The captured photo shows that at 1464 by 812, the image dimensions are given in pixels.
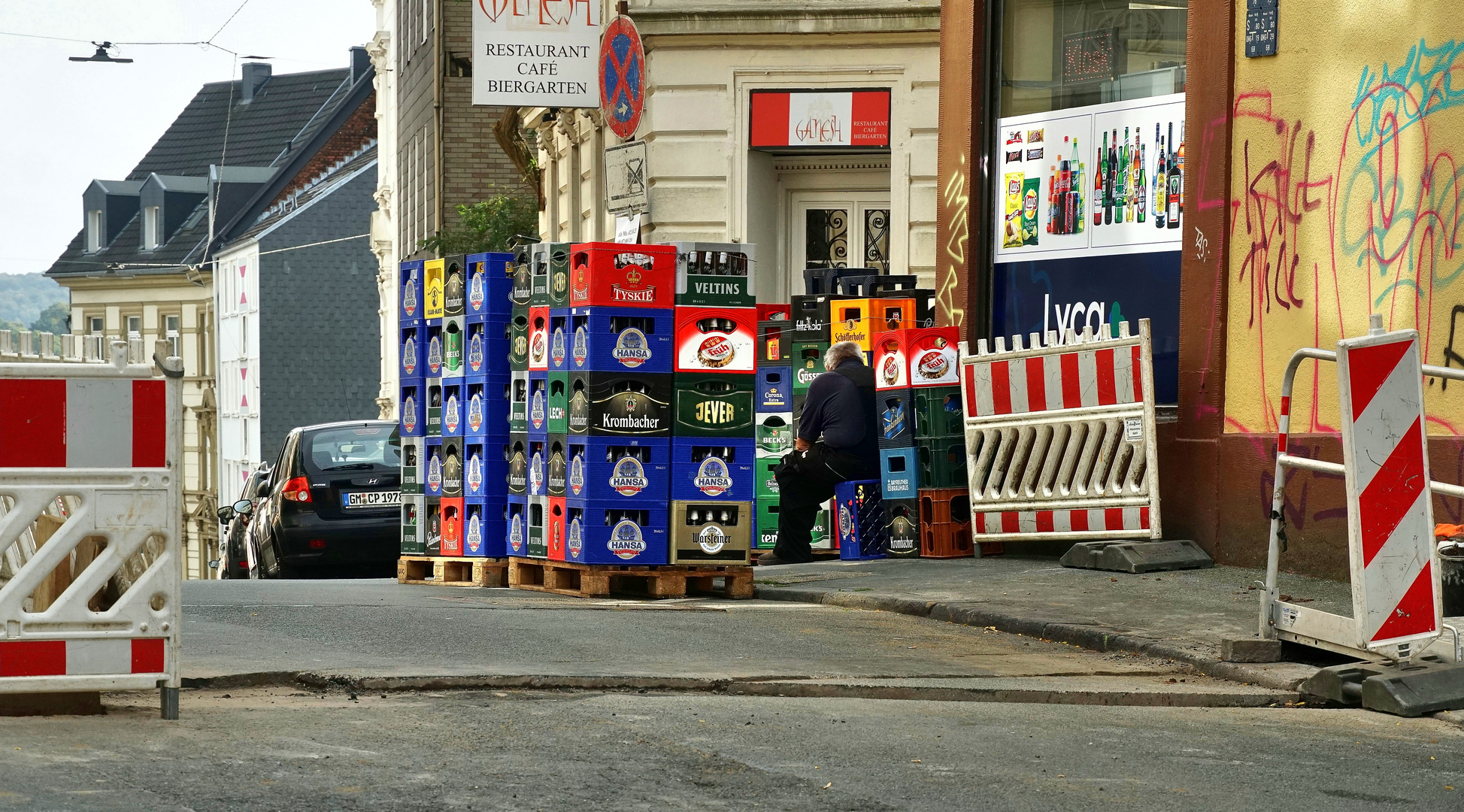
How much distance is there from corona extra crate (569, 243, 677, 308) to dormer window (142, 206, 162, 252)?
52677 millimetres

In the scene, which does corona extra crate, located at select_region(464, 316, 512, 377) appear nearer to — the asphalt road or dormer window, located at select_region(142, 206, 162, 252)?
the asphalt road

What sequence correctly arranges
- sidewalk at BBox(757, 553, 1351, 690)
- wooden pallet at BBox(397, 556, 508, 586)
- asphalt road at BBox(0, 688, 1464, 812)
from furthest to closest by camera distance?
1. wooden pallet at BBox(397, 556, 508, 586)
2. sidewalk at BBox(757, 553, 1351, 690)
3. asphalt road at BBox(0, 688, 1464, 812)

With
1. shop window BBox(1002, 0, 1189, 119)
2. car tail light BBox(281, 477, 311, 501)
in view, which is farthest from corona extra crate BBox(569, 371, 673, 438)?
car tail light BBox(281, 477, 311, 501)

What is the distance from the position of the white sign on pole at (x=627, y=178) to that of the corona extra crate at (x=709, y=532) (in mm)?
5719

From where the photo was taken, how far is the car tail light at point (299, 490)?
16.1 m

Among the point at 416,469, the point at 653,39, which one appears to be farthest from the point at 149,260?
the point at 416,469

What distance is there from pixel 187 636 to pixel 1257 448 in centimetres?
630

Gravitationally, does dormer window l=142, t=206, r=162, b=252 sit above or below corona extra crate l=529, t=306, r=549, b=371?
above

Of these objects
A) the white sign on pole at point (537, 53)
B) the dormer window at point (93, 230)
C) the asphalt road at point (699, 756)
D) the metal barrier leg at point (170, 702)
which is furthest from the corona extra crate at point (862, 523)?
the dormer window at point (93, 230)

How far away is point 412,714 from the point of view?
6520 mm

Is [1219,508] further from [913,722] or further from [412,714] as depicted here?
[412,714]

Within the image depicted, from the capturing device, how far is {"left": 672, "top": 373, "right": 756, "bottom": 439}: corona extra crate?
11930mm

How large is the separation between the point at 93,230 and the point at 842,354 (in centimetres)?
5442

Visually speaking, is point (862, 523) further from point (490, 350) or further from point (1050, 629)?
point (1050, 629)
